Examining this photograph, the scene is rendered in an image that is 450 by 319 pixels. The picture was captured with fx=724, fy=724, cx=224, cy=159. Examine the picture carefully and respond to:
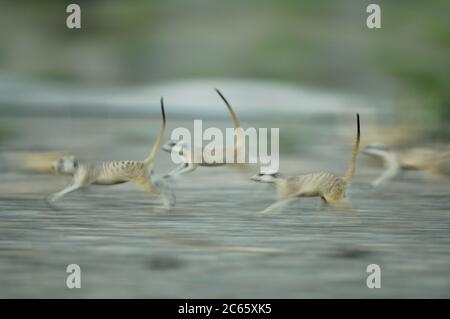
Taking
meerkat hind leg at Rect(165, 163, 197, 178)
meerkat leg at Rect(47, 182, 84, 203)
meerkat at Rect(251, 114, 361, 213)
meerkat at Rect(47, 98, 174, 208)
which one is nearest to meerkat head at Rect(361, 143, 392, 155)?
meerkat at Rect(251, 114, 361, 213)

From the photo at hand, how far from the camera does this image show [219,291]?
1617 mm

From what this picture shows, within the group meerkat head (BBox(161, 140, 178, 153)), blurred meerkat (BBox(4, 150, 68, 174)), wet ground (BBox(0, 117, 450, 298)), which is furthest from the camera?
blurred meerkat (BBox(4, 150, 68, 174))

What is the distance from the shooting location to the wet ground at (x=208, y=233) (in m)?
1.65

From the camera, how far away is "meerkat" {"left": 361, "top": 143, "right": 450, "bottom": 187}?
2434 mm

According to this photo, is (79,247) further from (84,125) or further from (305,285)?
(84,125)

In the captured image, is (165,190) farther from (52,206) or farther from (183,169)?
(52,206)

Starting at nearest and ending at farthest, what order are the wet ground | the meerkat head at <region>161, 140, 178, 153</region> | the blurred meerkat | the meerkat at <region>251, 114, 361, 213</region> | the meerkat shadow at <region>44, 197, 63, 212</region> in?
the wet ground → the meerkat at <region>251, 114, 361, 213</region> → the meerkat shadow at <region>44, 197, 63, 212</region> → the meerkat head at <region>161, 140, 178, 153</region> → the blurred meerkat

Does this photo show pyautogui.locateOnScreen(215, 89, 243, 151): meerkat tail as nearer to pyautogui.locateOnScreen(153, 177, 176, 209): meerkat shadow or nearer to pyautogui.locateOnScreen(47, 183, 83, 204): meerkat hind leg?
pyautogui.locateOnScreen(153, 177, 176, 209): meerkat shadow

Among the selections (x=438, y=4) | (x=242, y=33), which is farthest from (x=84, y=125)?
(x=438, y=4)

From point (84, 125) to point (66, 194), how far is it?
1.61 ft

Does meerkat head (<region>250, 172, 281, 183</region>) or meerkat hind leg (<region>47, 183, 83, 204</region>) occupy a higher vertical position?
meerkat head (<region>250, 172, 281, 183</region>)

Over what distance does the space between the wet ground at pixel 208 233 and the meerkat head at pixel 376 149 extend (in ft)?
0.16

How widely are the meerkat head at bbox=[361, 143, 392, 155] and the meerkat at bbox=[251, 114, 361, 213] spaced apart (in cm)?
40

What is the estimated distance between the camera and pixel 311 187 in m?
2.05
